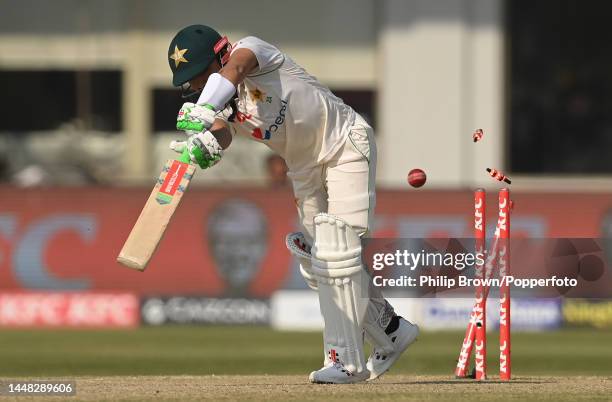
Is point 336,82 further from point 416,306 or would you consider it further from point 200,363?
point 200,363

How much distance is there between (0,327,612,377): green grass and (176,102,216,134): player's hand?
11.1 feet

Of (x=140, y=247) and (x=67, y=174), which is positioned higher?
(x=140, y=247)

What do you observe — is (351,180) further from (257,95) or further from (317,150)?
(257,95)

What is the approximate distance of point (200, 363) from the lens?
372 inches

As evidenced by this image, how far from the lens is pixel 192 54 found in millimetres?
5809

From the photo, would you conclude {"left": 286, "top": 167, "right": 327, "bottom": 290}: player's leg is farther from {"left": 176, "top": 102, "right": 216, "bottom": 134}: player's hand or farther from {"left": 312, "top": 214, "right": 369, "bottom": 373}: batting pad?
{"left": 176, "top": 102, "right": 216, "bottom": 134}: player's hand

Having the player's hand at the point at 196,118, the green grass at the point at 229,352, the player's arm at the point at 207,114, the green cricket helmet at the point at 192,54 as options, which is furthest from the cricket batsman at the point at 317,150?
the green grass at the point at 229,352

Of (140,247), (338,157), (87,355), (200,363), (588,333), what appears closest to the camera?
(140,247)

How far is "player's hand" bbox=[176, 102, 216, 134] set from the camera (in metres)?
5.44

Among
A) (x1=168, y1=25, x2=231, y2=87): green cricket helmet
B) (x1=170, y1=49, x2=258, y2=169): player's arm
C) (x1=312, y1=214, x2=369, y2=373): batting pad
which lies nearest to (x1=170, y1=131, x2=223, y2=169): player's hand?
(x1=170, y1=49, x2=258, y2=169): player's arm

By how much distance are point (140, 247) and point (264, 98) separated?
76 cm

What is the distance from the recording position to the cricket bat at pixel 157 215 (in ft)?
18.4

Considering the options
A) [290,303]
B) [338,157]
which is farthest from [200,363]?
[338,157]

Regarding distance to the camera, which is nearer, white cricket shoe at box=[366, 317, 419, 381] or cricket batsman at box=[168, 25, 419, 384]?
cricket batsman at box=[168, 25, 419, 384]
